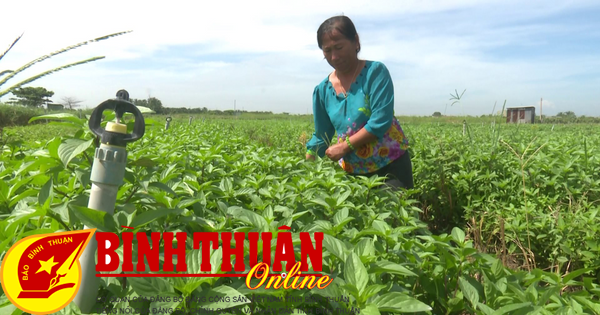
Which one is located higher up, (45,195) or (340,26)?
(340,26)

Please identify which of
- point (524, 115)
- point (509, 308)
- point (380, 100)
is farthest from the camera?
point (524, 115)

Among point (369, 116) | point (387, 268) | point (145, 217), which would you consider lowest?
point (387, 268)

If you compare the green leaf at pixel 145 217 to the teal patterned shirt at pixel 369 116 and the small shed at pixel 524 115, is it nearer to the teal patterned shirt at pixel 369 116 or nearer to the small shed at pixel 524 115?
the teal patterned shirt at pixel 369 116

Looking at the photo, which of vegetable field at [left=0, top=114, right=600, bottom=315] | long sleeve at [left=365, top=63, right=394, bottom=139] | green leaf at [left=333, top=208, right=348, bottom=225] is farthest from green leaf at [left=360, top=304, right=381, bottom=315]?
long sleeve at [left=365, top=63, right=394, bottom=139]

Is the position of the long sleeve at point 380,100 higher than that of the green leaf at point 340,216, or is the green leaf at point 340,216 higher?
the long sleeve at point 380,100

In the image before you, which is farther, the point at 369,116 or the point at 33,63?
the point at 369,116

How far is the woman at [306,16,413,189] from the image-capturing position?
2.78 m

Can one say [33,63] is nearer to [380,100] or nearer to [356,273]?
[356,273]

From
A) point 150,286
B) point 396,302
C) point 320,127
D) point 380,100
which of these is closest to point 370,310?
point 396,302

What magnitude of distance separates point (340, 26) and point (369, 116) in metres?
0.69

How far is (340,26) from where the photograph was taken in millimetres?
2777

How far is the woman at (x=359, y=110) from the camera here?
2.78 meters

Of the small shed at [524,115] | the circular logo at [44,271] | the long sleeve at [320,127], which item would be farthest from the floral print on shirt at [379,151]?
the small shed at [524,115]

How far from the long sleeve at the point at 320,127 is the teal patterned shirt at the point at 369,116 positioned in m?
0.05
